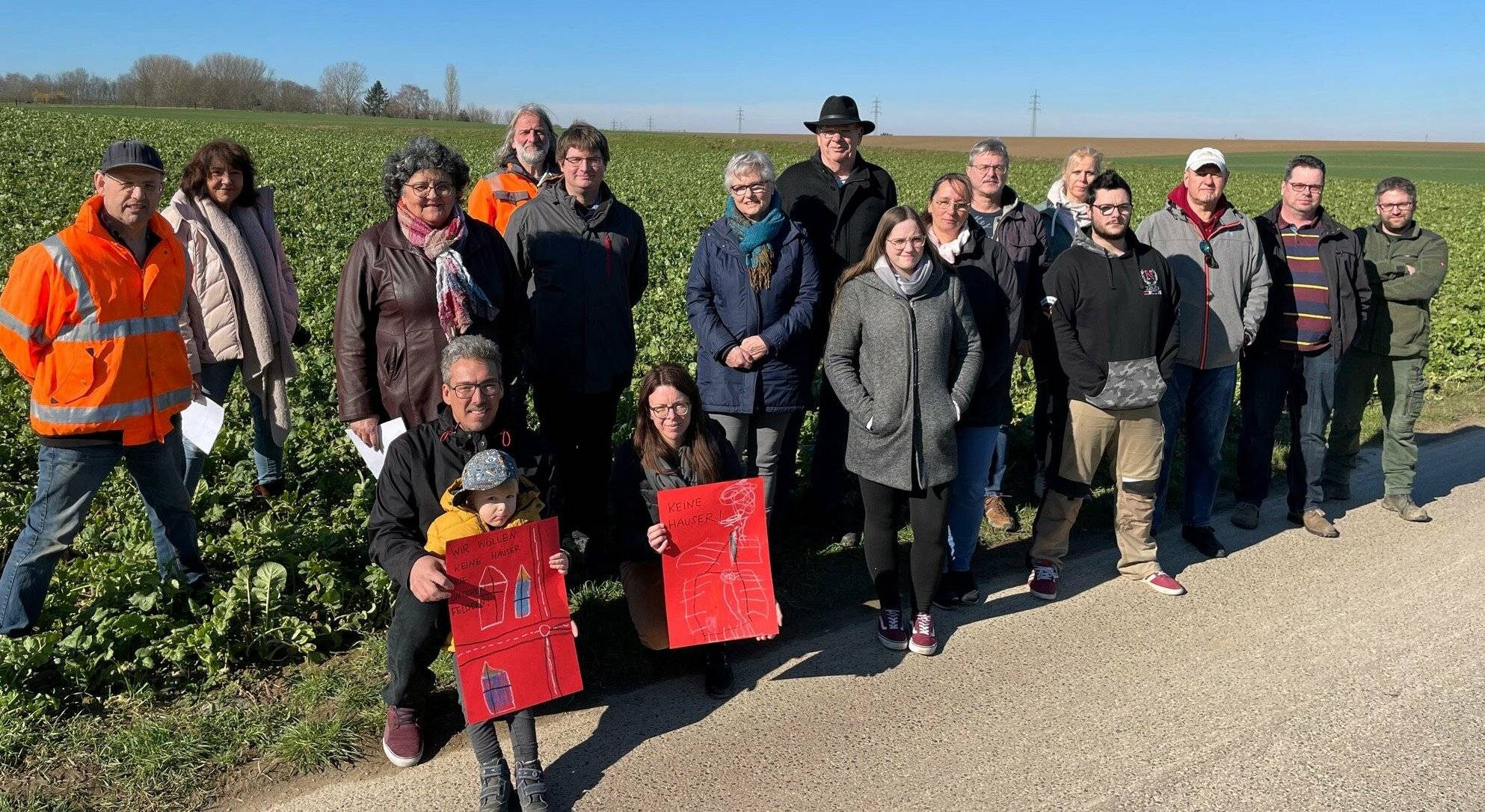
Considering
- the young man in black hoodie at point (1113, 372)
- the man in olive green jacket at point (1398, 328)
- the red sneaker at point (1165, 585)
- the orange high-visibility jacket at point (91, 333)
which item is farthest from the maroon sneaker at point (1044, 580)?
the orange high-visibility jacket at point (91, 333)

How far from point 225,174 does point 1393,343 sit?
22.9 feet

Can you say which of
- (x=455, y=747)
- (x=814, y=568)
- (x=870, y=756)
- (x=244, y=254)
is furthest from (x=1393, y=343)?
(x=244, y=254)

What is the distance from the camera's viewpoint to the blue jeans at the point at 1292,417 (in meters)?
6.15

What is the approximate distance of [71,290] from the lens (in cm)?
398

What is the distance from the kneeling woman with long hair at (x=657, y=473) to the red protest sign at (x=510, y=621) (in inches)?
23.9

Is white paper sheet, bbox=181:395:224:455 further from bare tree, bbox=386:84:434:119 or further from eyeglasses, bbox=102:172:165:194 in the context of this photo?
bare tree, bbox=386:84:434:119

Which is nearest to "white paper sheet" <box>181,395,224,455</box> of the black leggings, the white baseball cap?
the black leggings

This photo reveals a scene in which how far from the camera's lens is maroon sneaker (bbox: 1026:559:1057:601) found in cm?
514

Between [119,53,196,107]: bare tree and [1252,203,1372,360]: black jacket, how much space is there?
11120 cm

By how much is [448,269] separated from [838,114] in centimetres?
247

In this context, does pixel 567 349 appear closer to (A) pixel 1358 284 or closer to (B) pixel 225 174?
(B) pixel 225 174

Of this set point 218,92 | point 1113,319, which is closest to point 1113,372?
point 1113,319

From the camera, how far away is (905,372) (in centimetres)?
449

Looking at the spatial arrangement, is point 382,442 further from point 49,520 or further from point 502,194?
point 502,194
